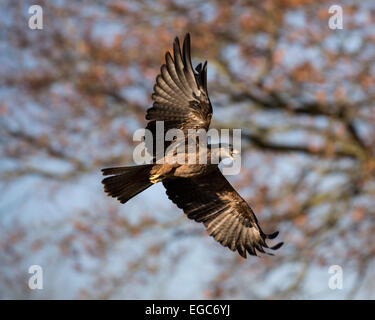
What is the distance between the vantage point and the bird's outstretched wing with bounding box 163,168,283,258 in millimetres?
5461

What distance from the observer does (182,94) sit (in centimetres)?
488

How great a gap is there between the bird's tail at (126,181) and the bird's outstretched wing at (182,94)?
0.43m

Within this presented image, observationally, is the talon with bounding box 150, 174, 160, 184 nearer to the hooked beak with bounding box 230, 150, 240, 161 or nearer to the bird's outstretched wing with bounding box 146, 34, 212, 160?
the bird's outstretched wing with bounding box 146, 34, 212, 160

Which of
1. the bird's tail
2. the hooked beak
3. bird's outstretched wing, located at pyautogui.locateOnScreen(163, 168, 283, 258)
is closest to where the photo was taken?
the bird's tail

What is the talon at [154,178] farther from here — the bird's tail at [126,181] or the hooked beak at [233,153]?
the hooked beak at [233,153]

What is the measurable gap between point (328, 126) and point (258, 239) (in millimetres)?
5186

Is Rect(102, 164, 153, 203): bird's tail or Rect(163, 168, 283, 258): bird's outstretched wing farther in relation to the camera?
Rect(163, 168, 283, 258): bird's outstretched wing

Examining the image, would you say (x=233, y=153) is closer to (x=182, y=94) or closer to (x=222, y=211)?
(x=182, y=94)

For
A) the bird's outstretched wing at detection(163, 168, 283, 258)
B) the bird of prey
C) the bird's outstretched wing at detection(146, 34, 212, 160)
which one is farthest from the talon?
the bird's outstretched wing at detection(163, 168, 283, 258)

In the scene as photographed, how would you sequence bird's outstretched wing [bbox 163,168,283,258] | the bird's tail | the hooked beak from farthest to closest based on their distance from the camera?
bird's outstretched wing [bbox 163,168,283,258]
the hooked beak
the bird's tail

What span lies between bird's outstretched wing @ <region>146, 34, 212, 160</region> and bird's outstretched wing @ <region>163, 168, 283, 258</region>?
0.74 m

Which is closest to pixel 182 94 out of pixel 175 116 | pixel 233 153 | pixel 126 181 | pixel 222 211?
pixel 175 116

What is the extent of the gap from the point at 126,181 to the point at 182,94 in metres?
0.80

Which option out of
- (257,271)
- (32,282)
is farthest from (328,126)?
(32,282)
